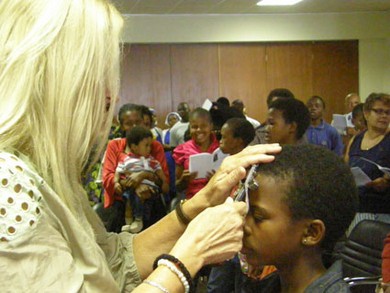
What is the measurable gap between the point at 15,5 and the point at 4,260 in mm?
496

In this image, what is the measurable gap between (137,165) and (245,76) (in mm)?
5400

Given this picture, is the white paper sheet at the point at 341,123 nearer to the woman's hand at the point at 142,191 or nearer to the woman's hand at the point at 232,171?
the woman's hand at the point at 142,191

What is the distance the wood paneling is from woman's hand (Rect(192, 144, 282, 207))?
7.26 meters

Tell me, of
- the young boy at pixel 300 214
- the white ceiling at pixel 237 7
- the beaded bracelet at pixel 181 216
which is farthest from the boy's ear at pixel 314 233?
the white ceiling at pixel 237 7

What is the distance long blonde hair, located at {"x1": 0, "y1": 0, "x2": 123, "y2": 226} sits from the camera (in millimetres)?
936

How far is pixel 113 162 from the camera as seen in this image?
4.21 m

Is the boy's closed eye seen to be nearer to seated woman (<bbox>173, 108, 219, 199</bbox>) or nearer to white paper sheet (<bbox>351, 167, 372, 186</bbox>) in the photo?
white paper sheet (<bbox>351, 167, 372, 186</bbox>)

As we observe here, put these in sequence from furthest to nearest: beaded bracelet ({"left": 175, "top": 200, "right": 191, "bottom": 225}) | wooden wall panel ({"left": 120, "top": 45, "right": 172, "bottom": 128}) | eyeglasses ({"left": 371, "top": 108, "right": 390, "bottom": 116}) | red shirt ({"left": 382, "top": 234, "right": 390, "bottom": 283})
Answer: wooden wall panel ({"left": 120, "top": 45, "right": 172, "bottom": 128})
eyeglasses ({"left": 371, "top": 108, "right": 390, "bottom": 116})
red shirt ({"left": 382, "top": 234, "right": 390, "bottom": 283})
beaded bracelet ({"left": 175, "top": 200, "right": 191, "bottom": 225})

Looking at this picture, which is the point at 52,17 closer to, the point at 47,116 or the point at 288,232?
the point at 47,116

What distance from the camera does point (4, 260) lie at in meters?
0.82

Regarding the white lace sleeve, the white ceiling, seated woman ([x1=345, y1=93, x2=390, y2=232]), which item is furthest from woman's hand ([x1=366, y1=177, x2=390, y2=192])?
the white ceiling

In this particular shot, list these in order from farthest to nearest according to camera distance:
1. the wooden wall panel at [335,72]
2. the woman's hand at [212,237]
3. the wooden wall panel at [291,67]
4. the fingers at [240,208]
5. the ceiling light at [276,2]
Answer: the wooden wall panel at [335,72] → the wooden wall panel at [291,67] → the ceiling light at [276,2] → the fingers at [240,208] → the woman's hand at [212,237]

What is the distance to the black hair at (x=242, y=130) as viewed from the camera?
3.57 metres

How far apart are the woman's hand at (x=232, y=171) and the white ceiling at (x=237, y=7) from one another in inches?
247
